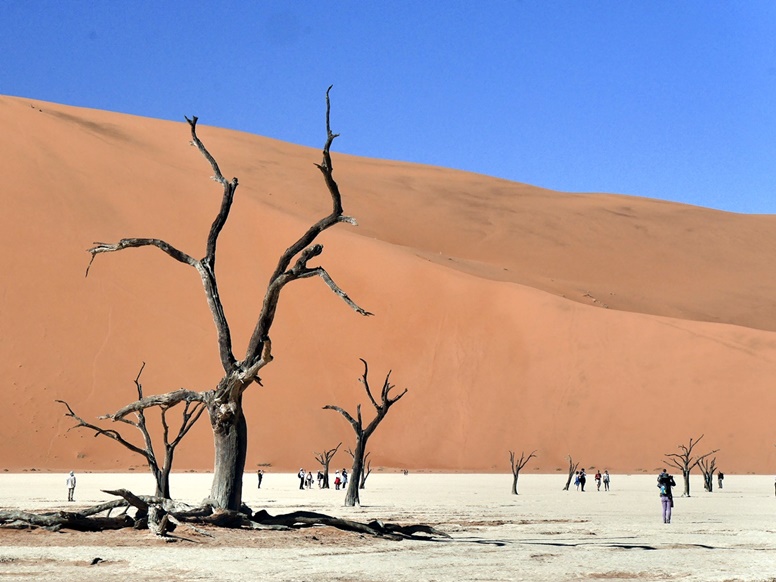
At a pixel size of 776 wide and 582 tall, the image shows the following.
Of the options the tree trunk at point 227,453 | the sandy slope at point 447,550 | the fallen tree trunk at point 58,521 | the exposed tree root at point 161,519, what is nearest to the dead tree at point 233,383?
the tree trunk at point 227,453

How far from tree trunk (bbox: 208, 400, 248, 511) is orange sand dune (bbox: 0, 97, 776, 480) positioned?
112 ft

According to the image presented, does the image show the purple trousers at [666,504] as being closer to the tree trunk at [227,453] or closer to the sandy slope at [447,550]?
the sandy slope at [447,550]

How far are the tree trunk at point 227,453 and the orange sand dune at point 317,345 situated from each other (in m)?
34.2

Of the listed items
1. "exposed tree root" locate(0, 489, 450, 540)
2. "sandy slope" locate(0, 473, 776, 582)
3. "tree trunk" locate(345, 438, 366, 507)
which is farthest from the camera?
"tree trunk" locate(345, 438, 366, 507)

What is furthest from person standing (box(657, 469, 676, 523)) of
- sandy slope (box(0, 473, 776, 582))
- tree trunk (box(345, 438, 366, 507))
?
tree trunk (box(345, 438, 366, 507))

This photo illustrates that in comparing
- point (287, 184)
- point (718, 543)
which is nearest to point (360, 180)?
point (287, 184)

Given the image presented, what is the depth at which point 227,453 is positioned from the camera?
599 inches

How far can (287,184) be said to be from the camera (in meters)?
86.8

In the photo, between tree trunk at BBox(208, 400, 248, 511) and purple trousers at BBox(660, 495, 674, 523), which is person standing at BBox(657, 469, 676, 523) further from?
tree trunk at BBox(208, 400, 248, 511)

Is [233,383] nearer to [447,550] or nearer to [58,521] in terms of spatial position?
[58,521]

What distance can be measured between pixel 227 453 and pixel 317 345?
42.5 meters

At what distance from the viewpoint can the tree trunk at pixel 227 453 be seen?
597 inches

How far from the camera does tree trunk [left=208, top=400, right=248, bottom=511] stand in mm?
15156

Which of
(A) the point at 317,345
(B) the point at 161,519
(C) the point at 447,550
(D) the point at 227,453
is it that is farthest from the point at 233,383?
(A) the point at 317,345
